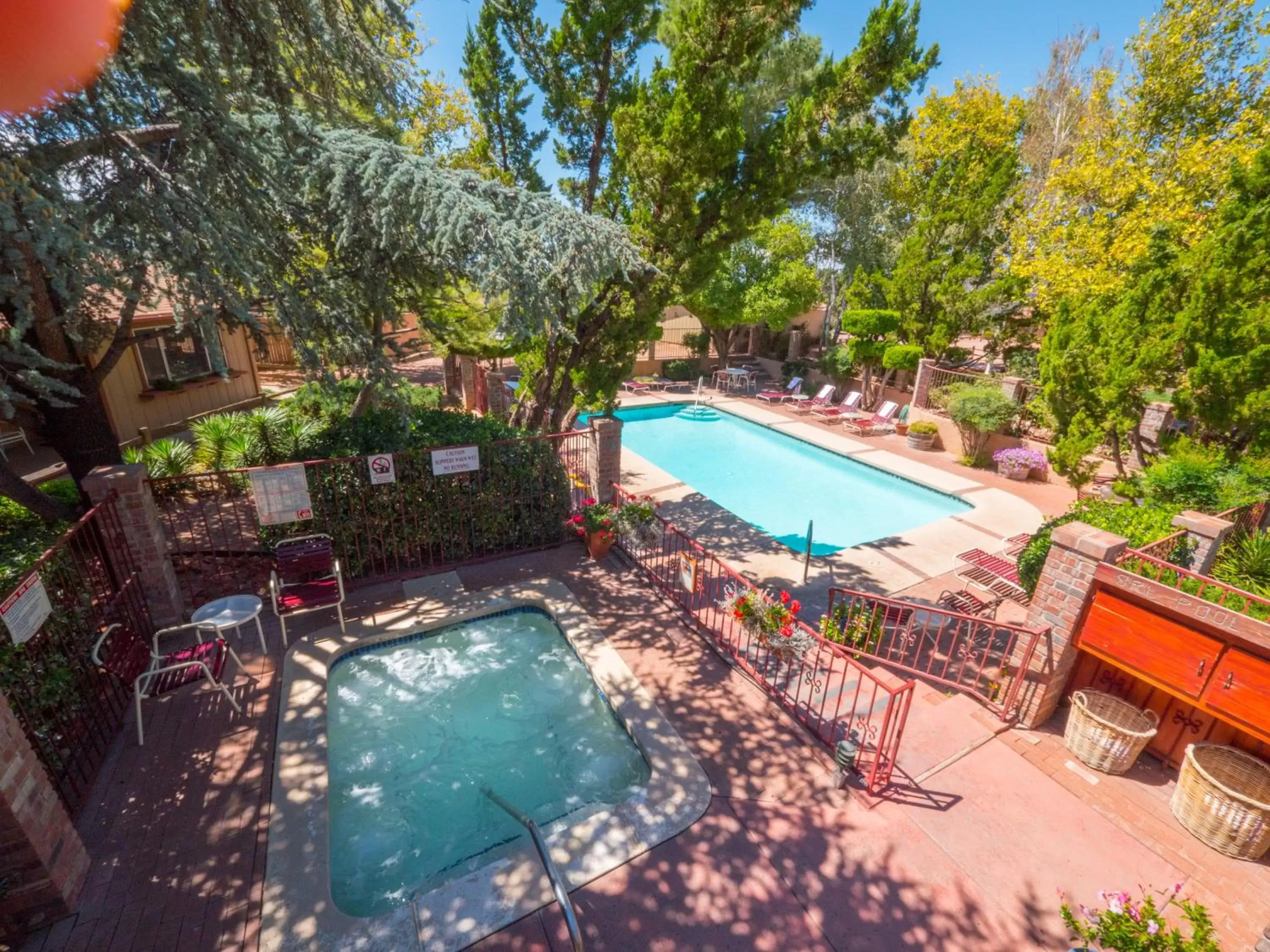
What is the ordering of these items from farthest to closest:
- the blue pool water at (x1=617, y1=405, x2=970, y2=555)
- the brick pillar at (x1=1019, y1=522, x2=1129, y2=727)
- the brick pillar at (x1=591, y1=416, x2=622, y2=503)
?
1. the blue pool water at (x1=617, y1=405, x2=970, y2=555)
2. the brick pillar at (x1=591, y1=416, x2=622, y2=503)
3. the brick pillar at (x1=1019, y1=522, x2=1129, y2=727)

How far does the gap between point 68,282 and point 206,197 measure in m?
1.42

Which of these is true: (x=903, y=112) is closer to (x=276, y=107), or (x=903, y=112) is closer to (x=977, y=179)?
(x=276, y=107)

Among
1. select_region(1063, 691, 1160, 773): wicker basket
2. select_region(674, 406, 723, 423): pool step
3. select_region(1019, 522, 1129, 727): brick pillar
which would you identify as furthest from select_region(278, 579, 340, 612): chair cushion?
select_region(674, 406, 723, 423): pool step

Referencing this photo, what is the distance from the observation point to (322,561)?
6.53 m

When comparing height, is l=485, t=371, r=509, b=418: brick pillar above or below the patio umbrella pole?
above

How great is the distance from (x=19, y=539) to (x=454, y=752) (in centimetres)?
460

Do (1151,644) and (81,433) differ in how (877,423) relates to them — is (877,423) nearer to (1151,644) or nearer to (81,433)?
(1151,644)

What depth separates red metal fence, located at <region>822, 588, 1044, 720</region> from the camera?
547 centimetres

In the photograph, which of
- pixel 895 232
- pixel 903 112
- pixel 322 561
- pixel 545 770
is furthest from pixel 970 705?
pixel 895 232

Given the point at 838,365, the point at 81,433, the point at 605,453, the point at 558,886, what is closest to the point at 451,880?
the point at 558,886

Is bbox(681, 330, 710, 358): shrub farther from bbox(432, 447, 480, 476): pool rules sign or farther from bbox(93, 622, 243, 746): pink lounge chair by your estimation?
bbox(93, 622, 243, 746): pink lounge chair

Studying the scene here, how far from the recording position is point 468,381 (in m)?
18.0

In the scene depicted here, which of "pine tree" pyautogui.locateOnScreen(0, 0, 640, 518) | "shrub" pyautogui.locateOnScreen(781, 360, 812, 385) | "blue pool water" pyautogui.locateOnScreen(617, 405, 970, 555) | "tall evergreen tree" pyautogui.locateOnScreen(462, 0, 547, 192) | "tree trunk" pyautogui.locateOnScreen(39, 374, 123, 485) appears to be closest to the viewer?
"pine tree" pyautogui.locateOnScreen(0, 0, 640, 518)

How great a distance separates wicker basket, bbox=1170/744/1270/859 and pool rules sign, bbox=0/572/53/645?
9038 millimetres
